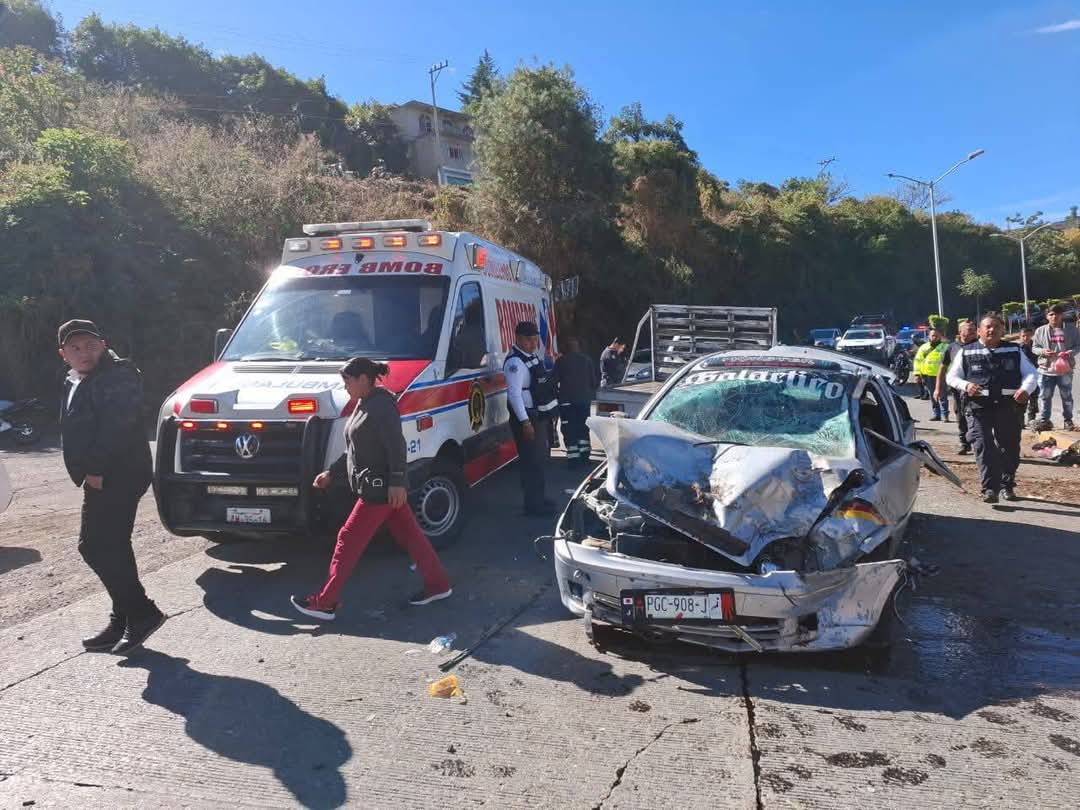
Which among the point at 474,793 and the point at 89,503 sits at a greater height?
the point at 89,503

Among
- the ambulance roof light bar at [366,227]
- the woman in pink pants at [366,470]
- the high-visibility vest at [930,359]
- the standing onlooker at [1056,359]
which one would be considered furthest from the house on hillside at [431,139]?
the woman in pink pants at [366,470]

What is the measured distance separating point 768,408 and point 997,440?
3.72 m

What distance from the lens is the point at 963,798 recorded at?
9.36 feet

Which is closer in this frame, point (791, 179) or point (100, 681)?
point (100, 681)

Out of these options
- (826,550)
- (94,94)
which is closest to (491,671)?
(826,550)

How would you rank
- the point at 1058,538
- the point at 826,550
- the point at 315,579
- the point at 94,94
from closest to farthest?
1. the point at 826,550
2. the point at 315,579
3. the point at 1058,538
4. the point at 94,94

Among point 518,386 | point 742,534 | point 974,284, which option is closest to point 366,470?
point 742,534

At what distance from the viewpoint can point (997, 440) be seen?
7.39 metres

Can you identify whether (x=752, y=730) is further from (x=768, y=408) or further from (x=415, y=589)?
(x=415, y=589)

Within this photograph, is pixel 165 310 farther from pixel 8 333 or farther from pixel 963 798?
pixel 963 798

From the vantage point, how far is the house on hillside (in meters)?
49.3

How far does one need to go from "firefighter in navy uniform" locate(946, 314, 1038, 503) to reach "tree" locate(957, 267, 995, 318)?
49.1 metres

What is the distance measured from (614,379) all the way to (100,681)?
13.5 metres

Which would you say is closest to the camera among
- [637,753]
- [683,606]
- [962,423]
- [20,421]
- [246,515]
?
[637,753]
